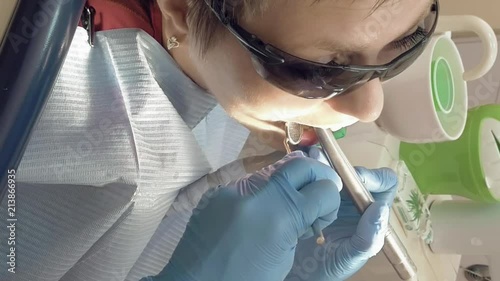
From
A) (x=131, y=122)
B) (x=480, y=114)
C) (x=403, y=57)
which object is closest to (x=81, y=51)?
(x=131, y=122)

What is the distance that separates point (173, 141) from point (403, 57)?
382 mm

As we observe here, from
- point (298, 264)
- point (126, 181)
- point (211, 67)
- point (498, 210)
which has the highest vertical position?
point (211, 67)

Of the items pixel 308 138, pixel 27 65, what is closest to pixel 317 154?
pixel 308 138

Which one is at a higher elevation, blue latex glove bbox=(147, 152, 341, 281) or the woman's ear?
the woman's ear

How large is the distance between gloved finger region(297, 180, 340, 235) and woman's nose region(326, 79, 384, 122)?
0.11m

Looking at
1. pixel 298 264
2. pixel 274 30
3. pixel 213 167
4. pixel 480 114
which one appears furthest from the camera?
pixel 480 114

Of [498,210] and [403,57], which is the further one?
[498,210]

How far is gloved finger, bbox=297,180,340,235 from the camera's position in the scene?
2.80 feet

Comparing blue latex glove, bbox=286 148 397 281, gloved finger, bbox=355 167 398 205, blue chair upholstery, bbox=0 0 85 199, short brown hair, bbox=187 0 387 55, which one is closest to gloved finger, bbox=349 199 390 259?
blue latex glove, bbox=286 148 397 281

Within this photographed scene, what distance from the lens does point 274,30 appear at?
81cm

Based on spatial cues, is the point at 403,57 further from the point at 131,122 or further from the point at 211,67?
the point at 131,122

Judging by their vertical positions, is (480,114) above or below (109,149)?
below

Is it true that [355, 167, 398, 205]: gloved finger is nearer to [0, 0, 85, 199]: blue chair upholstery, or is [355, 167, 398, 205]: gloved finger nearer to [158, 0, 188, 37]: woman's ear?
[158, 0, 188, 37]: woman's ear

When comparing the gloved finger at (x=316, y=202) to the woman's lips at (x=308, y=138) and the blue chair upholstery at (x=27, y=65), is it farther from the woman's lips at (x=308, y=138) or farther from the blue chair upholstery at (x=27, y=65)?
the blue chair upholstery at (x=27, y=65)
